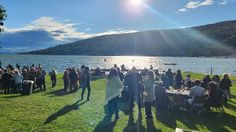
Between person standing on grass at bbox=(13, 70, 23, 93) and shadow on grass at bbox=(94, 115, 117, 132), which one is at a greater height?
person standing on grass at bbox=(13, 70, 23, 93)

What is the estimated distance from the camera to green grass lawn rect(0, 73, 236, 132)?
15156 millimetres

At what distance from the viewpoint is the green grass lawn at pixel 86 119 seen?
49.7 ft

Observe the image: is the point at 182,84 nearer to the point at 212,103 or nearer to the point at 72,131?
the point at 212,103

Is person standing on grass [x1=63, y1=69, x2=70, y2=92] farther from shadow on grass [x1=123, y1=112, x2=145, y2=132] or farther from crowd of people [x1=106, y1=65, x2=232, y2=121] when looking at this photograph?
shadow on grass [x1=123, y1=112, x2=145, y2=132]

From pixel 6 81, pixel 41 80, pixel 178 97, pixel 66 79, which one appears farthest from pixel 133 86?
pixel 41 80

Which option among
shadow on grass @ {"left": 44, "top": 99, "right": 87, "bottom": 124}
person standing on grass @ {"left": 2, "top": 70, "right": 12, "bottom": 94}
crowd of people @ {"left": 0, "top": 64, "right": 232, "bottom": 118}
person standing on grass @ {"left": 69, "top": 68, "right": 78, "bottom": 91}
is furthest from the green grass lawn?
Answer: person standing on grass @ {"left": 69, "top": 68, "right": 78, "bottom": 91}

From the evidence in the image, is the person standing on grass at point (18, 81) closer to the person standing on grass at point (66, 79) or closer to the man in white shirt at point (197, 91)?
the person standing on grass at point (66, 79)

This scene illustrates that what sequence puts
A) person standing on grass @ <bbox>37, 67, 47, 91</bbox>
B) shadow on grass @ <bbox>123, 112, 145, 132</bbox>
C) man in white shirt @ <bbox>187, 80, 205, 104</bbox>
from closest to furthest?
shadow on grass @ <bbox>123, 112, 145, 132</bbox>
man in white shirt @ <bbox>187, 80, 205, 104</bbox>
person standing on grass @ <bbox>37, 67, 47, 91</bbox>

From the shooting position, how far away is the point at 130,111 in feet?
63.6

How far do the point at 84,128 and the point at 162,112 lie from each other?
630 cm

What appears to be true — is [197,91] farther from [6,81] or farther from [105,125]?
[6,81]

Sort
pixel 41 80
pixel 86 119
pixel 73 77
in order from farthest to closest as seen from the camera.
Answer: pixel 41 80, pixel 73 77, pixel 86 119

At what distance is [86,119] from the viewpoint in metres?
16.9

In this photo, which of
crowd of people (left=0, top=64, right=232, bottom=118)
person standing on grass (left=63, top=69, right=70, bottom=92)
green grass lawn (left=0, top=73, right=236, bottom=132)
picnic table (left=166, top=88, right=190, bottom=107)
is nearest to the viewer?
green grass lawn (left=0, top=73, right=236, bottom=132)
